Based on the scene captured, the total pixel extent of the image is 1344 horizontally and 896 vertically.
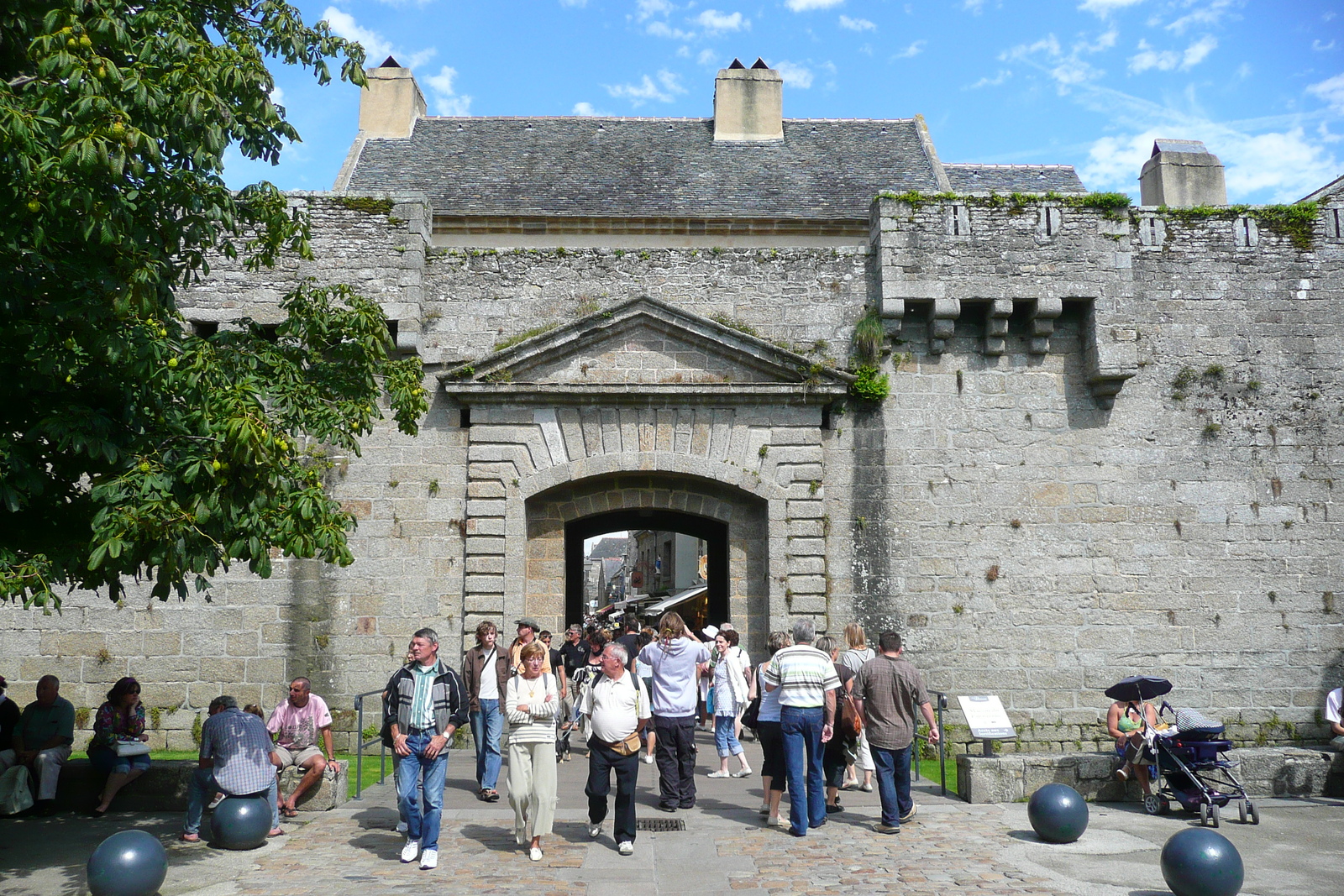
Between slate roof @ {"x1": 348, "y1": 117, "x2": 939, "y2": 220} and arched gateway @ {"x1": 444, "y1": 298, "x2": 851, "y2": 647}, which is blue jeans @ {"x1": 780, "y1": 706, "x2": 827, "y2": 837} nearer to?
arched gateway @ {"x1": 444, "y1": 298, "x2": 851, "y2": 647}

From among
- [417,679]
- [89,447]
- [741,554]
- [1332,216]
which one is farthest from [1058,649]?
[89,447]

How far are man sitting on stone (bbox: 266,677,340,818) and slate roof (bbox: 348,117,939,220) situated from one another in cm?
942

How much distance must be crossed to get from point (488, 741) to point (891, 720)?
11.7 ft

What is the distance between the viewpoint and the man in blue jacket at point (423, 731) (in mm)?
6707

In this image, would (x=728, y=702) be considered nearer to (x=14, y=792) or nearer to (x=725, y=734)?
(x=725, y=734)

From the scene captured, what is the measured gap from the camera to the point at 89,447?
5703 mm

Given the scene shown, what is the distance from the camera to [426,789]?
6.73 meters

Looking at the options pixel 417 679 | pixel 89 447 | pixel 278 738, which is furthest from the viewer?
pixel 278 738

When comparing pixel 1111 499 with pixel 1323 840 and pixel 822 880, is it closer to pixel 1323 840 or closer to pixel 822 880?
pixel 1323 840

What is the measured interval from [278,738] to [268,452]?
137 inches

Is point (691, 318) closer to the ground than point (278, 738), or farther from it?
farther from it

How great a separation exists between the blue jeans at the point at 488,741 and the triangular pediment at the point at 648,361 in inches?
173

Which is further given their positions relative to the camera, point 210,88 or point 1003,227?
point 1003,227

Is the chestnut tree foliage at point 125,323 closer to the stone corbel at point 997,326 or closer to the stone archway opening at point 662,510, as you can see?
the stone archway opening at point 662,510
